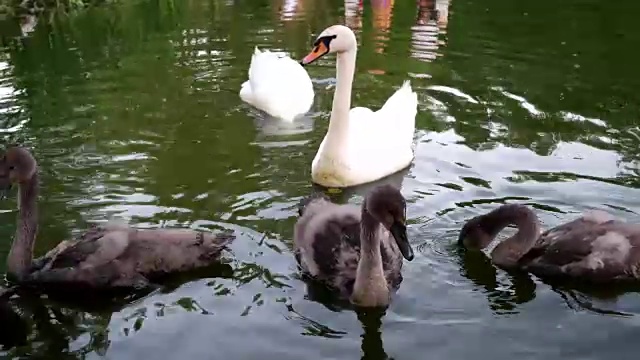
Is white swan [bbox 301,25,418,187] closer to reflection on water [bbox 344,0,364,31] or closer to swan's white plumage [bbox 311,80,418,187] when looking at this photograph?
swan's white plumage [bbox 311,80,418,187]

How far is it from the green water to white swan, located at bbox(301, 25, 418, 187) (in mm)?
164

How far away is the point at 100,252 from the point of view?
5.44 m

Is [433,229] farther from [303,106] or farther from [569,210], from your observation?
[303,106]

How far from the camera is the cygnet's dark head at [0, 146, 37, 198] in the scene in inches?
222

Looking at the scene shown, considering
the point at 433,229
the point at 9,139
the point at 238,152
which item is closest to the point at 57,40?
the point at 9,139

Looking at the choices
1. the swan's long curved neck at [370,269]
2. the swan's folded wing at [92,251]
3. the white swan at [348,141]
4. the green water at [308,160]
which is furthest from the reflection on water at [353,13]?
the swan's long curved neck at [370,269]

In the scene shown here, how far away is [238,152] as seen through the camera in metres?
8.13

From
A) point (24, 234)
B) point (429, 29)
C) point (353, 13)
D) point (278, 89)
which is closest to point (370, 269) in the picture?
point (24, 234)

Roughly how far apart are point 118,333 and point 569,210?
11.4ft

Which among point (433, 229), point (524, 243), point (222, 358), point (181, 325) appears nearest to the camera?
point (222, 358)

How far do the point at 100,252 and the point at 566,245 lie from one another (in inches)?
115

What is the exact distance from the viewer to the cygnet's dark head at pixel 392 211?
4977 millimetres

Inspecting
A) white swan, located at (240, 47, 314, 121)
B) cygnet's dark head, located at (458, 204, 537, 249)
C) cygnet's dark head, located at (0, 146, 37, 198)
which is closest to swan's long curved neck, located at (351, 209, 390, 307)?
cygnet's dark head, located at (458, 204, 537, 249)

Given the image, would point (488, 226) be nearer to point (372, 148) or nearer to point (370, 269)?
point (370, 269)
